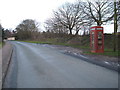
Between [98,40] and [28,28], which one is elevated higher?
[28,28]

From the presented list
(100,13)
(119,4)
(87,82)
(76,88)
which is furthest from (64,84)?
(100,13)

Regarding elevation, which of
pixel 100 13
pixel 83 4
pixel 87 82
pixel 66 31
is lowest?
pixel 87 82

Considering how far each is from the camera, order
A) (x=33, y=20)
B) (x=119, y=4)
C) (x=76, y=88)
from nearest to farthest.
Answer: (x=76, y=88)
(x=119, y=4)
(x=33, y=20)

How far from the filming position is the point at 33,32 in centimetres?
5988

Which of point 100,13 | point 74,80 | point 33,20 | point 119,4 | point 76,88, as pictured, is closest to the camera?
point 76,88

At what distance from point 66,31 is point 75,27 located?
3.07 m

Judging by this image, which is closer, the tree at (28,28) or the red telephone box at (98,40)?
the red telephone box at (98,40)

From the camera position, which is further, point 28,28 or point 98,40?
point 28,28

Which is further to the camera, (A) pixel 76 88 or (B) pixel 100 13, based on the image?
(B) pixel 100 13

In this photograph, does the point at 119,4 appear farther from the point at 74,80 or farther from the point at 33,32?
the point at 33,32

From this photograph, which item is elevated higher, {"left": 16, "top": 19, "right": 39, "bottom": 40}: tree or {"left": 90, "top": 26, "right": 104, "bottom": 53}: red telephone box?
{"left": 16, "top": 19, "right": 39, "bottom": 40}: tree

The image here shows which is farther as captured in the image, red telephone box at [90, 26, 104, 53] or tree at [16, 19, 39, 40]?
tree at [16, 19, 39, 40]

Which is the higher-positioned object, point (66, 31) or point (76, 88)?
point (66, 31)

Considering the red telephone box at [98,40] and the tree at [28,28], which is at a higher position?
the tree at [28,28]
